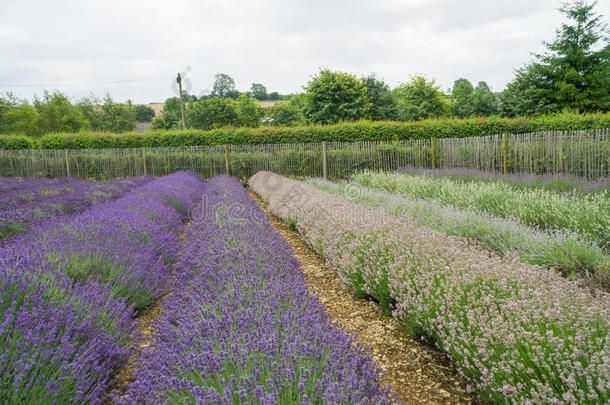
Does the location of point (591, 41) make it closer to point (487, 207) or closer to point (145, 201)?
point (487, 207)

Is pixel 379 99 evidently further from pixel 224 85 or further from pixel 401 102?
pixel 224 85

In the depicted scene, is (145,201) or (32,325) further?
(145,201)

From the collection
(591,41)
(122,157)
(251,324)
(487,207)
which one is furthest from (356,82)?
(251,324)

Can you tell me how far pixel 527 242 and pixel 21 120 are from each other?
4186cm

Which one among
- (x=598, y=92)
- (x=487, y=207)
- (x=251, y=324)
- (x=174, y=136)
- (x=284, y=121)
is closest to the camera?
(x=251, y=324)

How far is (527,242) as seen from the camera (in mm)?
3285

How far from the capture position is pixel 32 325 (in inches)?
68.9

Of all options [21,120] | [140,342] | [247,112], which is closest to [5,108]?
[21,120]

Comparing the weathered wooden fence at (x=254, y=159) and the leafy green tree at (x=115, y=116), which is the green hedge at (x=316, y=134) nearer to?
the weathered wooden fence at (x=254, y=159)

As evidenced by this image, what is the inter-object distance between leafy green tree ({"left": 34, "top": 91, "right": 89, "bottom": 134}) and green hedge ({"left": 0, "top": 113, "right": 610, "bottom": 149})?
926 inches

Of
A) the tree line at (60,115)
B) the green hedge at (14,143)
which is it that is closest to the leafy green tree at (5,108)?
the tree line at (60,115)

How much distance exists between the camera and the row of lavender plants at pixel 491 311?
4.89 ft

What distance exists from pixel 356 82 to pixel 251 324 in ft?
85.3

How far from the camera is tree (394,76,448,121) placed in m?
29.2
